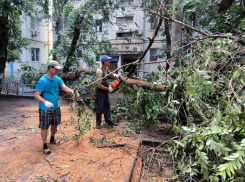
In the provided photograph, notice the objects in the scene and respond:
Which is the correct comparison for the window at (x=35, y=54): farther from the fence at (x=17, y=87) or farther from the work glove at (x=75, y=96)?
the work glove at (x=75, y=96)

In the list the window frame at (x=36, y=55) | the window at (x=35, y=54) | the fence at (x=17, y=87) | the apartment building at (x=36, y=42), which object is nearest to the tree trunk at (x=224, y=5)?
the fence at (x=17, y=87)

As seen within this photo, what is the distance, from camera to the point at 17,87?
35.8ft

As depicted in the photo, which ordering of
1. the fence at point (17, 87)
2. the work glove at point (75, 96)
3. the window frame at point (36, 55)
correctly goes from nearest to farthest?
the work glove at point (75, 96) → the fence at point (17, 87) → the window frame at point (36, 55)

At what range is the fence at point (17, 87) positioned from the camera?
10.7 m

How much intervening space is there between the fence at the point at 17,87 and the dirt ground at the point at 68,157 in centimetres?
605

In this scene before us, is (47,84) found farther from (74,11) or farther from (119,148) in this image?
(74,11)

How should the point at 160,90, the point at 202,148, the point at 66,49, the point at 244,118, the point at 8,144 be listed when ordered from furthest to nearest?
the point at 66,49, the point at 160,90, the point at 8,144, the point at 202,148, the point at 244,118

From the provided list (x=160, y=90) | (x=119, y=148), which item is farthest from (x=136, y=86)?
(x=119, y=148)

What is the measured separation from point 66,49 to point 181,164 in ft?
25.0

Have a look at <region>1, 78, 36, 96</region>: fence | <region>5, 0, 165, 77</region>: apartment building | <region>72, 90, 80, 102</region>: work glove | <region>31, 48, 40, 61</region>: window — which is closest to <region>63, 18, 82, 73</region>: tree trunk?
<region>1, 78, 36, 96</region>: fence

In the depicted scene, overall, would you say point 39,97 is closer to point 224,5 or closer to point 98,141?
point 98,141

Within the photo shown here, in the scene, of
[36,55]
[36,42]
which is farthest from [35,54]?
[36,42]

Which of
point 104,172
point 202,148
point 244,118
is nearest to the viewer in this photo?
point 244,118

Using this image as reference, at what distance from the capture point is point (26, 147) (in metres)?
3.82
